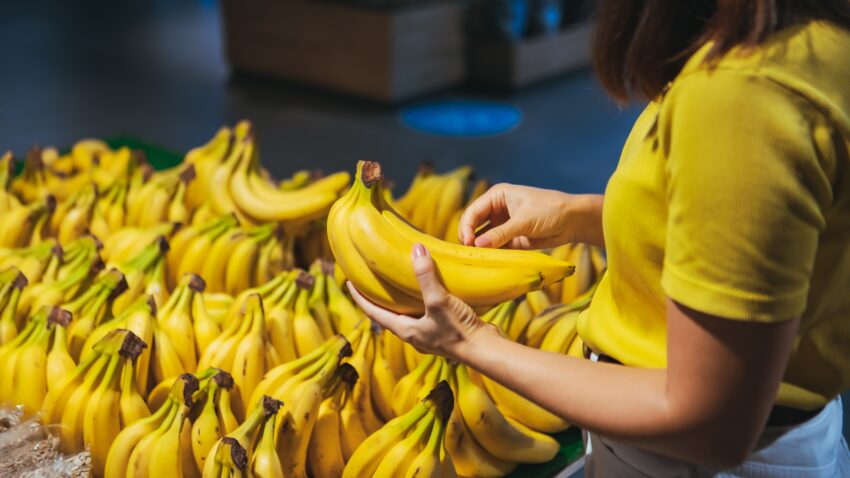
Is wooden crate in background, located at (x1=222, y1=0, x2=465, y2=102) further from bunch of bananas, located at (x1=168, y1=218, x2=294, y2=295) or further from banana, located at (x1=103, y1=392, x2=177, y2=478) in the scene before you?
banana, located at (x1=103, y1=392, x2=177, y2=478)

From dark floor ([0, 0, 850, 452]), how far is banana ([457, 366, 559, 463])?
2.57m

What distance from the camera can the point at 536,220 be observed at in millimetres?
1232

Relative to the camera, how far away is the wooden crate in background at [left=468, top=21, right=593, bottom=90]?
5613 mm

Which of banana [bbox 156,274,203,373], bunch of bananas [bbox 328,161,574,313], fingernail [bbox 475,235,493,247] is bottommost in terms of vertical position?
banana [bbox 156,274,203,373]

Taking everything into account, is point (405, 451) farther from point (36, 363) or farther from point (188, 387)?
point (36, 363)

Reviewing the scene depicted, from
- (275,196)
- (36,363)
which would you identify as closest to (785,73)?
(36,363)

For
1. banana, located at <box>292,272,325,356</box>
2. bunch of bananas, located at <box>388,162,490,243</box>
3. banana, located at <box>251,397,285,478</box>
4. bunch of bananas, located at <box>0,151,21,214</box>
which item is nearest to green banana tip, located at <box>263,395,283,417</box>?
banana, located at <box>251,397,285,478</box>

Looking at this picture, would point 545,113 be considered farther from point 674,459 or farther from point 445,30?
point 674,459

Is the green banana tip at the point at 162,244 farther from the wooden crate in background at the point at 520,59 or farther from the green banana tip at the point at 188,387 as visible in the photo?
the wooden crate in background at the point at 520,59

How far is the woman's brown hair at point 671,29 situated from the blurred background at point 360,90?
3385mm

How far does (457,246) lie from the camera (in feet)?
3.87

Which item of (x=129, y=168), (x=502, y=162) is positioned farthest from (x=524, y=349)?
(x=502, y=162)

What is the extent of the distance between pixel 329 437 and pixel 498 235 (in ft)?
1.48

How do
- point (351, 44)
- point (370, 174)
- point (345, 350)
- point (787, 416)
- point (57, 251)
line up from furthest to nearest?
point (351, 44) → point (57, 251) → point (345, 350) → point (370, 174) → point (787, 416)
